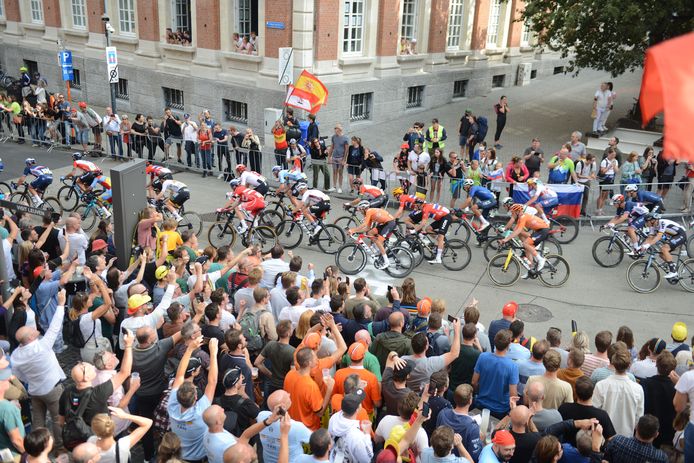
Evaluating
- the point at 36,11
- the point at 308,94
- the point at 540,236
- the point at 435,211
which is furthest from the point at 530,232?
the point at 36,11

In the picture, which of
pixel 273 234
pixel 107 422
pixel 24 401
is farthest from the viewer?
pixel 273 234

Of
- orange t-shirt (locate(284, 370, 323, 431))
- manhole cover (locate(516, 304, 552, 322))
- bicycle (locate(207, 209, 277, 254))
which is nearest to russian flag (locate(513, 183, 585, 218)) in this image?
manhole cover (locate(516, 304, 552, 322))

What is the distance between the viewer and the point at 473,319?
8062mm

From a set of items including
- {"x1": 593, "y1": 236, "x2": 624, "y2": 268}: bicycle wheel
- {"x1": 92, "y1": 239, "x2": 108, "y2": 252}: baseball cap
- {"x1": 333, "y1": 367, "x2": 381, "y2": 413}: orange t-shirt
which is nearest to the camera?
{"x1": 333, "y1": 367, "x2": 381, "y2": 413}: orange t-shirt

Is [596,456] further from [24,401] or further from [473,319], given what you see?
[24,401]

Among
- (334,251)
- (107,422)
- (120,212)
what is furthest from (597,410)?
(334,251)

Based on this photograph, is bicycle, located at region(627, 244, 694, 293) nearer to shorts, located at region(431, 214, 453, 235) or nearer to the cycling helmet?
shorts, located at region(431, 214, 453, 235)

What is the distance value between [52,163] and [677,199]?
17595mm

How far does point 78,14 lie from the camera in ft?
97.8

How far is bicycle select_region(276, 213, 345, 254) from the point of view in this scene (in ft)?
47.0

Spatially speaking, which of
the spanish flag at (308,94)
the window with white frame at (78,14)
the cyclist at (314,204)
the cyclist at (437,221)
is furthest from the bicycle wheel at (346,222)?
the window with white frame at (78,14)

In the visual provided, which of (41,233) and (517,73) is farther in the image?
(517,73)

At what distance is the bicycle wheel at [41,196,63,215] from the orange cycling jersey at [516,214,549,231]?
10.1 m

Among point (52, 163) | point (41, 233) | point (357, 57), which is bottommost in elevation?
point (52, 163)
